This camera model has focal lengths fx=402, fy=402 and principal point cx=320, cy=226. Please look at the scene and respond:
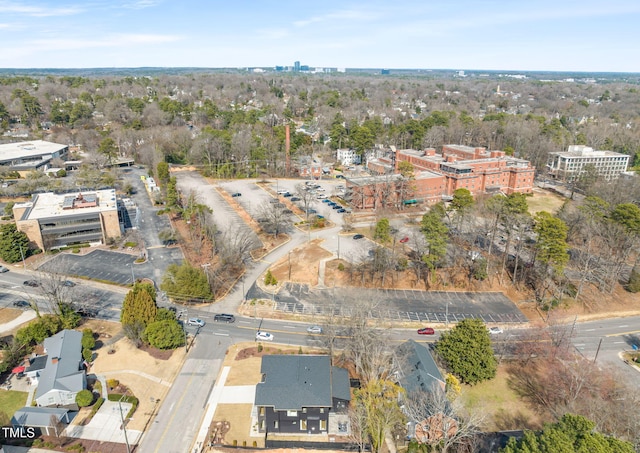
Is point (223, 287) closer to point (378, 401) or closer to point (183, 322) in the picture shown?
point (183, 322)

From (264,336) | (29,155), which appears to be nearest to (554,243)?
(264,336)

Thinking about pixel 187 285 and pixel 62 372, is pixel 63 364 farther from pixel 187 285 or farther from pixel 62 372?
pixel 187 285

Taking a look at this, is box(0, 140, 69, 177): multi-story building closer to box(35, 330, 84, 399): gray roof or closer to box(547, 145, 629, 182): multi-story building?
box(35, 330, 84, 399): gray roof

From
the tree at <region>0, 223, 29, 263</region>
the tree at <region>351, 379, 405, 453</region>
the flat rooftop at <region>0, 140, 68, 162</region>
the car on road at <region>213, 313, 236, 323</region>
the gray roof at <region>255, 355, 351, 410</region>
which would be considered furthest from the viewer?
the flat rooftop at <region>0, 140, 68, 162</region>

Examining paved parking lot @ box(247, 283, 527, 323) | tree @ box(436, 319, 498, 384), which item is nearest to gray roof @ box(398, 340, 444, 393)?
tree @ box(436, 319, 498, 384)

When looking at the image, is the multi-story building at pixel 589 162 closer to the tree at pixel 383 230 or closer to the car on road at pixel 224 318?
the tree at pixel 383 230

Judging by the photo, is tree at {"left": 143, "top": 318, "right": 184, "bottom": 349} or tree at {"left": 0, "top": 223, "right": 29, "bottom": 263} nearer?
tree at {"left": 143, "top": 318, "right": 184, "bottom": 349}
